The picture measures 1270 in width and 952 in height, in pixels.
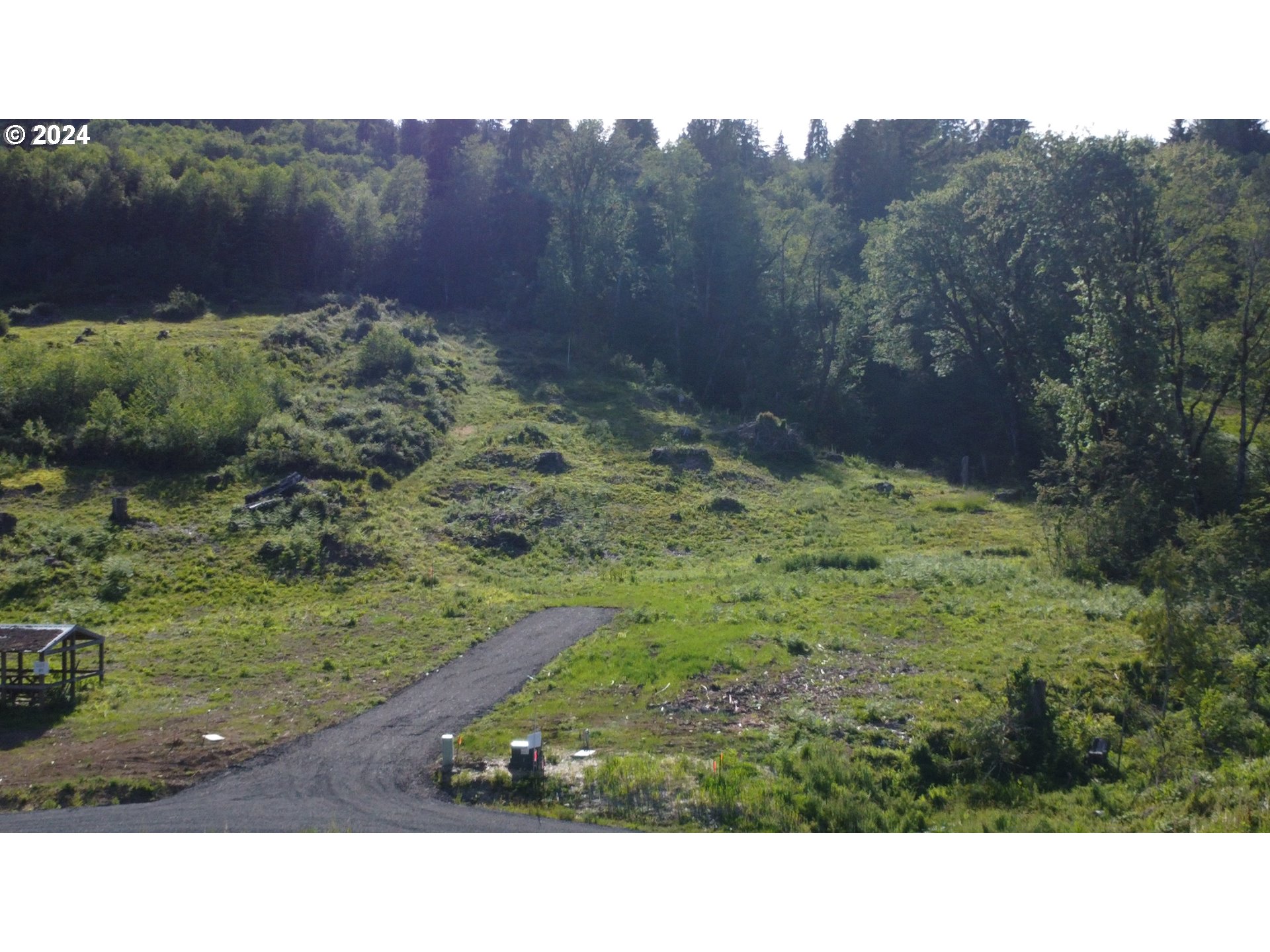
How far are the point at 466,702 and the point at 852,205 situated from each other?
72.6 metres

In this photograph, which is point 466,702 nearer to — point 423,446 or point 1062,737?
point 1062,737

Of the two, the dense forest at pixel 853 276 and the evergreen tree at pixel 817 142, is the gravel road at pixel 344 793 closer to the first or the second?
the dense forest at pixel 853 276

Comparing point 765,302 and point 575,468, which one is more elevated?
point 765,302

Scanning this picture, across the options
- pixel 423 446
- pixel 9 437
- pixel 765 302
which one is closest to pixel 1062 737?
pixel 423 446

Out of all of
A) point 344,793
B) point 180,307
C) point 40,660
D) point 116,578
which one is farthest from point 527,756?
point 180,307

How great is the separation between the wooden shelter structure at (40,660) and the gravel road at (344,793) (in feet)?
19.4

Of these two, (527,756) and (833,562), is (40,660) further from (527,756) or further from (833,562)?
(833,562)

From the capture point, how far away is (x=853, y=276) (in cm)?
7375

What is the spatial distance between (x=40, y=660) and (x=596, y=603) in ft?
52.3

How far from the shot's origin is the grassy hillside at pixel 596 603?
16484mm

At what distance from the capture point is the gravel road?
15.0m

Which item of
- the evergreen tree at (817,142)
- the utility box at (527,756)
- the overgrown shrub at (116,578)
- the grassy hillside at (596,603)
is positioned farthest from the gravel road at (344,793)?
the evergreen tree at (817,142)

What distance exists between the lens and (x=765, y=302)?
221ft

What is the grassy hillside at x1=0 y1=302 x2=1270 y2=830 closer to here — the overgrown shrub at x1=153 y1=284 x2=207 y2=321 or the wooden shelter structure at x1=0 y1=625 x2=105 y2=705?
the wooden shelter structure at x1=0 y1=625 x2=105 y2=705
